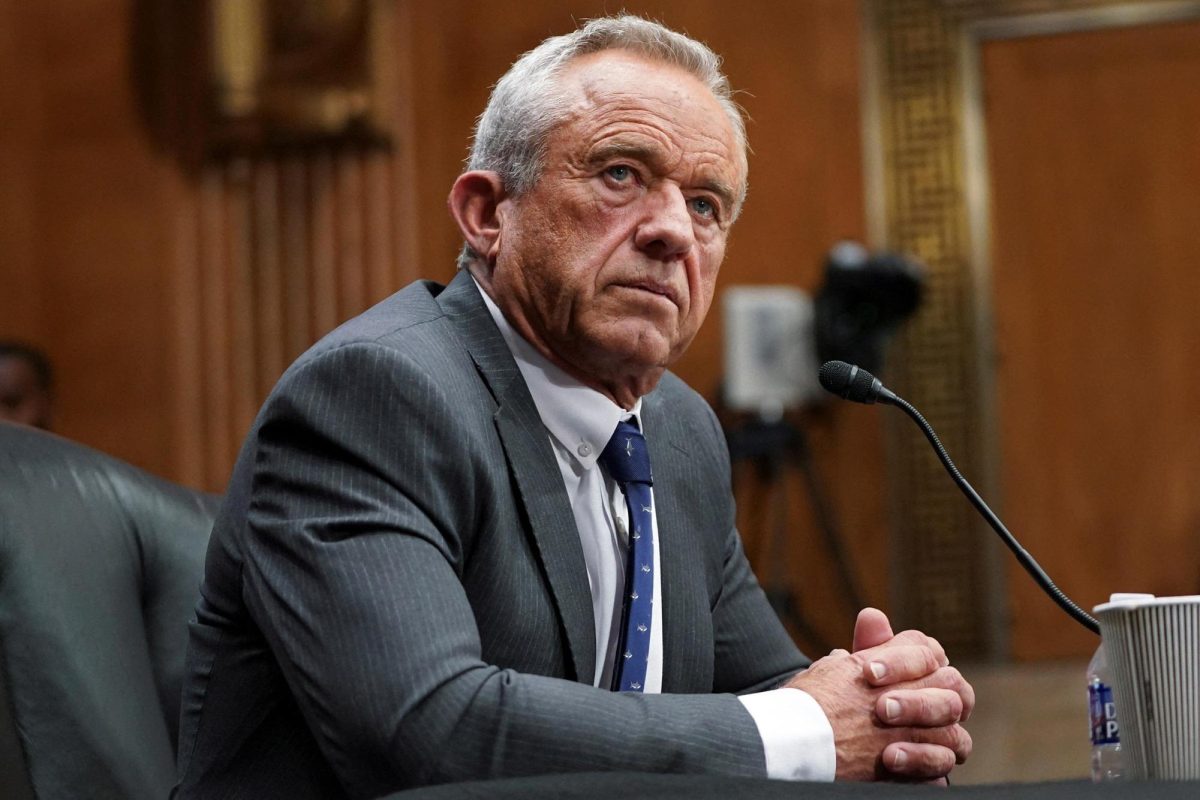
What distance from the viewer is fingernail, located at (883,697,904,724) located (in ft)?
4.25

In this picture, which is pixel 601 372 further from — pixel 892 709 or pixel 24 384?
pixel 24 384

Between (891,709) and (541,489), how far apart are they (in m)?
0.39

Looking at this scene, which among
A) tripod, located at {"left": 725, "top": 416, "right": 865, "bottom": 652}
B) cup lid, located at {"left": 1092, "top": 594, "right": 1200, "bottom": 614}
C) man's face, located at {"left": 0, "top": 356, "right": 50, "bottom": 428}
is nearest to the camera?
cup lid, located at {"left": 1092, "top": 594, "right": 1200, "bottom": 614}

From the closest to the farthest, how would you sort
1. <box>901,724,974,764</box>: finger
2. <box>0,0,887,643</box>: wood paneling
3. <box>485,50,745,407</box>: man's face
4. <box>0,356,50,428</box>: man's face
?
1. <box>901,724,974,764</box>: finger
2. <box>485,50,745,407</box>: man's face
3. <box>0,356,50,428</box>: man's face
4. <box>0,0,887,643</box>: wood paneling

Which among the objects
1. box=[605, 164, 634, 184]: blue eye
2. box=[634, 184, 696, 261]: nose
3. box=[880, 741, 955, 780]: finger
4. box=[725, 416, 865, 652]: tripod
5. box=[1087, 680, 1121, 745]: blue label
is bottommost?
box=[725, 416, 865, 652]: tripod

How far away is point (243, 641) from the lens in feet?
4.57

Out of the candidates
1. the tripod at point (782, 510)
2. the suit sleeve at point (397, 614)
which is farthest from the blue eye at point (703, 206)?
the tripod at point (782, 510)

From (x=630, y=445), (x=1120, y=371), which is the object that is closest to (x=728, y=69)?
(x=1120, y=371)

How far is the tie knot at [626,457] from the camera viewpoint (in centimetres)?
158

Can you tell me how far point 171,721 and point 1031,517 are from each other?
15.9ft

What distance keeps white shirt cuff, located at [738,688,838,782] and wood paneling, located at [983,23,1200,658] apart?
16.1ft

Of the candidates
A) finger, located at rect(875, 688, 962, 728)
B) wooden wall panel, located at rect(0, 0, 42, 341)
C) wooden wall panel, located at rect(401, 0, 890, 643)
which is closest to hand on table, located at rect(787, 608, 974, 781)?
finger, located at rect(875, 688, 962, 728)

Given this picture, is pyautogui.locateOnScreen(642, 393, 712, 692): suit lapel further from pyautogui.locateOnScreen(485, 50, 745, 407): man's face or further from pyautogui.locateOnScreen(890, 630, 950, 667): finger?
pyautogui.locateOnScreen(890, 630, 950, 667): finger

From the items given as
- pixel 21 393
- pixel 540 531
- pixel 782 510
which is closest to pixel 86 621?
pixel 540 531
